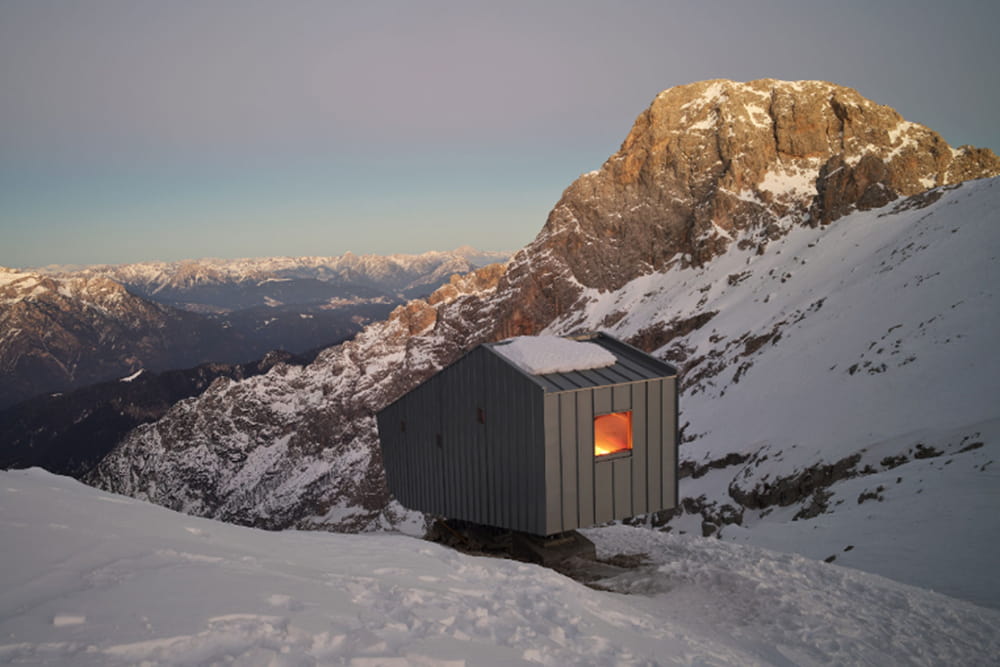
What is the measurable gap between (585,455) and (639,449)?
1.47 metres

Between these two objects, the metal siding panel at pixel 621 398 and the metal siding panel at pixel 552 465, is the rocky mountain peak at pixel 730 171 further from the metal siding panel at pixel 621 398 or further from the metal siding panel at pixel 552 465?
the metal siding panel at pixel 552 465

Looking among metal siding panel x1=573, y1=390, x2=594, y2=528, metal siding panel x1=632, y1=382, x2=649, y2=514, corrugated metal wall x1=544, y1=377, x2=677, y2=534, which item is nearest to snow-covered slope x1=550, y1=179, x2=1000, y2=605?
corrugated metal wall x1=544, y1=377, x2=677, y2=534

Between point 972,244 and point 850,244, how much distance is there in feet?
74.5

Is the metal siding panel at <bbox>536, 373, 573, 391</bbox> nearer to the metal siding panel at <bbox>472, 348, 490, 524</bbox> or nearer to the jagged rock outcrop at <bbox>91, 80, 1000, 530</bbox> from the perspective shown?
the metal siding panel at <bbox>472, 348, 490, 524</bbox>

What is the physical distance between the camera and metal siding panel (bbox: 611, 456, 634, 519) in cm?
1162

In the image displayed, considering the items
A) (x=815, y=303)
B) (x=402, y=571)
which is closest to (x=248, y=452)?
(x=815, y=303)

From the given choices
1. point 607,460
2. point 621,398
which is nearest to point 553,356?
point 621,398

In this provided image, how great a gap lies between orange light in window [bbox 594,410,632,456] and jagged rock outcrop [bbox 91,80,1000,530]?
91.7 feet

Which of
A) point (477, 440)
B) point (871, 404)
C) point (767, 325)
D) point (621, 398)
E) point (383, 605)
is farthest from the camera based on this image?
point (767, 325)

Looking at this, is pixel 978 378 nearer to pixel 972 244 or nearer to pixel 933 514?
pixel 933 514

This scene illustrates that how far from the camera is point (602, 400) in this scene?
36.5ft

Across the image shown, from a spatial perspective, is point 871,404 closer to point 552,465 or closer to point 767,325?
point 552,465

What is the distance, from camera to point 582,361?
11.7m

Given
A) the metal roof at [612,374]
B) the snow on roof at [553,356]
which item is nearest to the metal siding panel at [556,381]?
the metal roof at [612,374]
